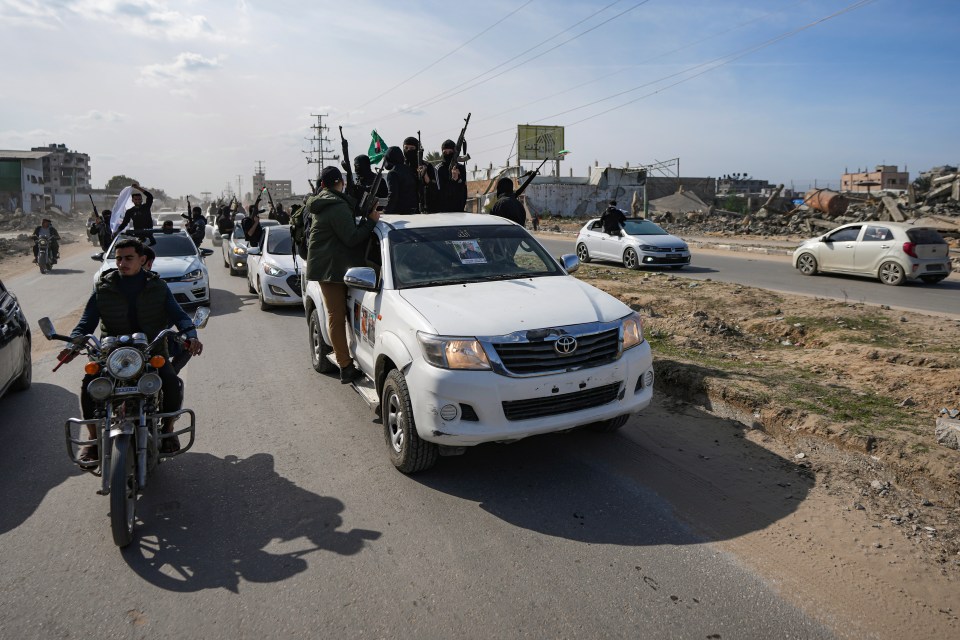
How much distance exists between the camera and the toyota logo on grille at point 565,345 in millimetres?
4380

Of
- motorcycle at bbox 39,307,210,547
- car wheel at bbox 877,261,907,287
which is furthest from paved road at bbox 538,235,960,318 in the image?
motorcycle at bbox 39,307,210,547

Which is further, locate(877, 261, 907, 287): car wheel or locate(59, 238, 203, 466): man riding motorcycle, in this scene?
locate(877, 261, 907, 287): car wheel

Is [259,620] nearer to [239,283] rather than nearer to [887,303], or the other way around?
[887,303]

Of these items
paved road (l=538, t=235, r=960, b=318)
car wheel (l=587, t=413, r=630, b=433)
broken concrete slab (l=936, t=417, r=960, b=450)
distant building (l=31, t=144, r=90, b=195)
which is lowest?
car wheel (l=587, t=413, r=630, b=433)

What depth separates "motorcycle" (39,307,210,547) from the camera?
147 inches

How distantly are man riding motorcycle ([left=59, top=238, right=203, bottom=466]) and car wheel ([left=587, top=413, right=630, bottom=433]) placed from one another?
305 centimetres

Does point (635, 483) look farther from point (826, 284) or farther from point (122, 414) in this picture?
point (826, 284)

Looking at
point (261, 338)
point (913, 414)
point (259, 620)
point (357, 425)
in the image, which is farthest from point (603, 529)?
point (261, 338)

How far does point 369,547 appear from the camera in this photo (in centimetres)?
380

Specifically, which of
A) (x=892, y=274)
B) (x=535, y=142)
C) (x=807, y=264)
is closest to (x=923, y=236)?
(x=892, y=274)

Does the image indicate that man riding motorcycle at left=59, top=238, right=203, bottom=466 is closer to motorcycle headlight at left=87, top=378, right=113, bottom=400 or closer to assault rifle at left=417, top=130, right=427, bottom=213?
motorcycle headlight at left=87, top=378, right=113, bottom=400

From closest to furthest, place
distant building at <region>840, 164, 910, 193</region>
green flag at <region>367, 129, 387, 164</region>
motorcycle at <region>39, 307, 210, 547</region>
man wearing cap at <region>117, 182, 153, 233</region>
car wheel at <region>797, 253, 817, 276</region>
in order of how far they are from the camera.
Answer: motorcycle at <region>39, 307, 210, 547</region> < green flag at <region>367, 129, 387, 164</region> < man wearing cap at <region>117, 182, 153, 233</region> < car wheel at <region>797, 253, 817, 276</region> < distant building at <region>840, 164, 910, 193</region>

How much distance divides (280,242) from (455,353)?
1025cm

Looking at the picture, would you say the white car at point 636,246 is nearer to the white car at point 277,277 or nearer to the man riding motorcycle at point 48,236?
the white car at point 277,277
